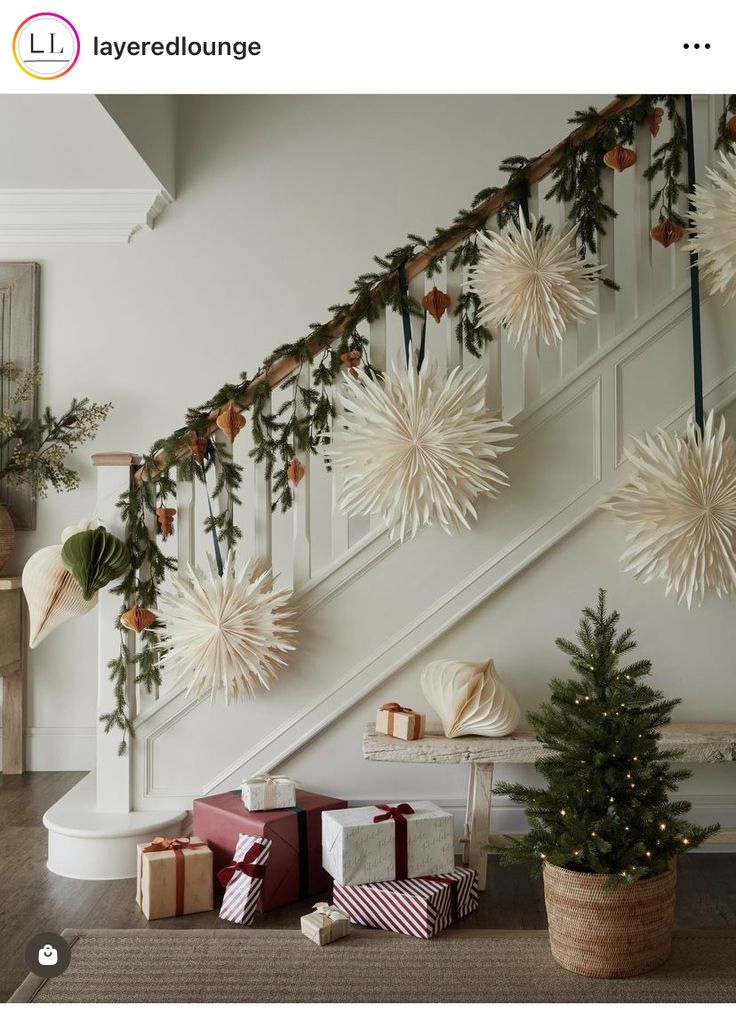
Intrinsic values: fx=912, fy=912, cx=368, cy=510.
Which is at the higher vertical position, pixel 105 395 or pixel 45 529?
pixel 105 395

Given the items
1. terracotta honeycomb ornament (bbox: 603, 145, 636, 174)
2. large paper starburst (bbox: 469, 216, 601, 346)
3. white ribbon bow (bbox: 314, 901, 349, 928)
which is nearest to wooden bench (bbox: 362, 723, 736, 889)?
white ribbon bow (bbox: 314, 901, 349, 928)

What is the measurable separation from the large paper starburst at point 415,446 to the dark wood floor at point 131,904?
88 centimetres

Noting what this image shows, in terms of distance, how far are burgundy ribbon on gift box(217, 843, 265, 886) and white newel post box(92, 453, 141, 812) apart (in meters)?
0.46

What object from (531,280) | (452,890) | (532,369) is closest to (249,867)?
(452,890)

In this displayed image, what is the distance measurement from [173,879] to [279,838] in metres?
0.24

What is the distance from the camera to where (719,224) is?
2234mm

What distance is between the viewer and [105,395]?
338cm

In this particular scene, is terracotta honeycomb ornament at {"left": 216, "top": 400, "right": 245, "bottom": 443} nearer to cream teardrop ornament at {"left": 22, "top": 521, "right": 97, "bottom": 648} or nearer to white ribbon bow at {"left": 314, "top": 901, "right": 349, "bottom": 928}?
cream teardrop ornament at {"left": 22, "top": 521, "right": 97, "bottom": 648}

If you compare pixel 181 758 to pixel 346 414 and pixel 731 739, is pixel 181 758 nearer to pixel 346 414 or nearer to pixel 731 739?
pixel 346 414

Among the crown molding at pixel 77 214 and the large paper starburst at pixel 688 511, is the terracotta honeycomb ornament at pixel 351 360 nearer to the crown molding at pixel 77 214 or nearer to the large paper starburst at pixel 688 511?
the large paper starburst at pixel 688 511

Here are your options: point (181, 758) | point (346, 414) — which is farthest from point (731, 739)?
point (181, 758)

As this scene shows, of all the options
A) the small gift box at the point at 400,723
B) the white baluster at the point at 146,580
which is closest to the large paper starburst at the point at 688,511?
the small gift box at the point at 400,723

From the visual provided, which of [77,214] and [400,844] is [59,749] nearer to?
[400,844]

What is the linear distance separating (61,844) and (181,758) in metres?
0.35
